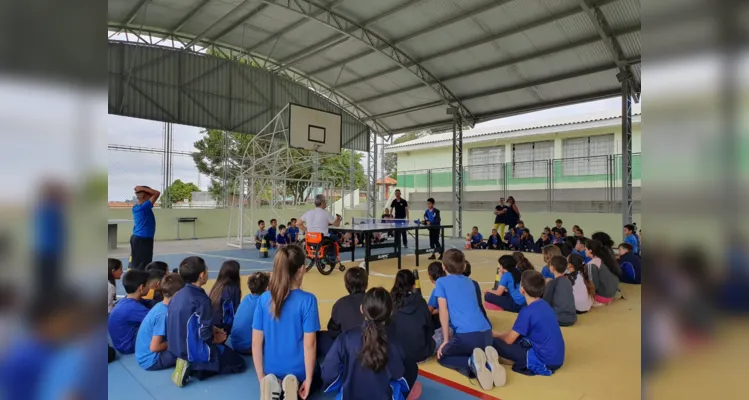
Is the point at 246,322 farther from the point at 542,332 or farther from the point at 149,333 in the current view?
the point at 542,332

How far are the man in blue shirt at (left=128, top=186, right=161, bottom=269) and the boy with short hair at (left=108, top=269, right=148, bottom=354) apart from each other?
1.85 meters

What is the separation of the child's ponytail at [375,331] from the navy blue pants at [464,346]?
0.94 m

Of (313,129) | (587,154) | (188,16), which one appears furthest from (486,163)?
(188,16)

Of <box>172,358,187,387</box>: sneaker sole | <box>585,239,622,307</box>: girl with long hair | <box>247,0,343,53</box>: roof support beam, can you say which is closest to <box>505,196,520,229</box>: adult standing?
<box>585,239,622,307</box>: girl with long hair

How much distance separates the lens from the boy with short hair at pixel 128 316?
315 cm

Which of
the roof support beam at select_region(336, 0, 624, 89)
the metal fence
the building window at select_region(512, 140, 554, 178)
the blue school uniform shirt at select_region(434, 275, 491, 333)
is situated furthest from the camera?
the building window at select_region(512, 140, 554, 178)

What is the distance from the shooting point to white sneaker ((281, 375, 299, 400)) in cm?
227

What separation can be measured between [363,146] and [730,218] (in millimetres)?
16733

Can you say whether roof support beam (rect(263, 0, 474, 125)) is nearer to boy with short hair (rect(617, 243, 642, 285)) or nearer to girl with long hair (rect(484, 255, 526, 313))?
boy with short hair (rect(617, 243, 642, 285))

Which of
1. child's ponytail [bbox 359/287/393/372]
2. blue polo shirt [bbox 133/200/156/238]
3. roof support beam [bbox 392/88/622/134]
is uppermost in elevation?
roof support beam [bbox 392/88/622/134]

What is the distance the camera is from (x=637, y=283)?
20.1 ft

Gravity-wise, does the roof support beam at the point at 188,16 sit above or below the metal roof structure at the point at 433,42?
above

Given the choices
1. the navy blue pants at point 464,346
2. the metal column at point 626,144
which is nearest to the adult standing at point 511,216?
the metal column at point 626,144

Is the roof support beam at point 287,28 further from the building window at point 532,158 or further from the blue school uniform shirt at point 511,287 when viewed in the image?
the building window at point 532,158
